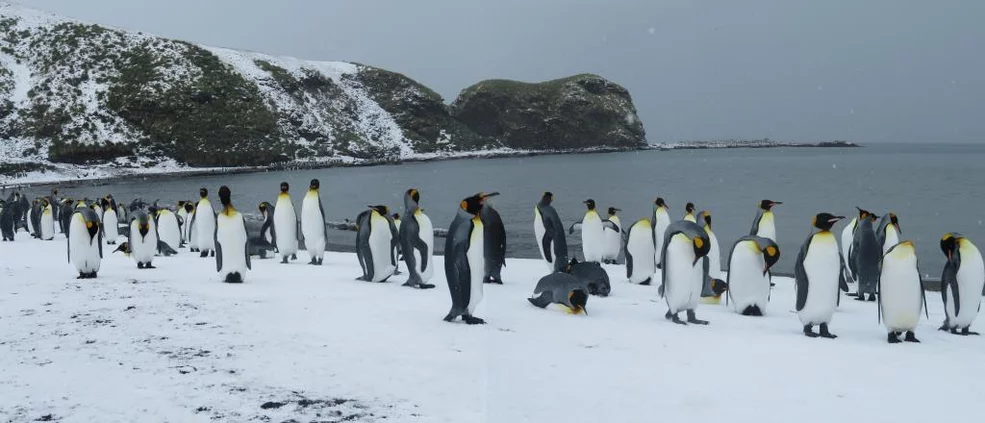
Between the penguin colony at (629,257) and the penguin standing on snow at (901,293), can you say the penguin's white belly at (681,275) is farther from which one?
the penguin standing on snow at (901,293)

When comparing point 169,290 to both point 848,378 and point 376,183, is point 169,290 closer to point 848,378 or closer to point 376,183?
point 848,378

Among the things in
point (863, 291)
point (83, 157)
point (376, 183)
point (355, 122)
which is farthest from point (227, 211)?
point (355, 122)

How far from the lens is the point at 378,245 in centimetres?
988

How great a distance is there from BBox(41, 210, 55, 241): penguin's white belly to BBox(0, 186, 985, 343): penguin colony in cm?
547

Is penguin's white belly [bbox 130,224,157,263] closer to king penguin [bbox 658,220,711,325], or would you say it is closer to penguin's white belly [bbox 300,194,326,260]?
penguin's white belly [bbox 300,194,326,260]

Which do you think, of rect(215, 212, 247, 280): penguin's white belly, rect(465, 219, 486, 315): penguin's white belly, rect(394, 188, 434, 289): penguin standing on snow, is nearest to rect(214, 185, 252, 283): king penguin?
rect(215, 212, 247, 280): penguin's white belly

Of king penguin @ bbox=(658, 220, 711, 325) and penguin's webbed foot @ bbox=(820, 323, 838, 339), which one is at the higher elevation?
king penguin @ bbox=(658, 220, 711, 325)

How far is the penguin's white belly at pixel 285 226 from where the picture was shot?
40.4 ft

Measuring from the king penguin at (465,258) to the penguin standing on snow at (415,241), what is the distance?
2.16 metres

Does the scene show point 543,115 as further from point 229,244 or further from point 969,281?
point 969,281

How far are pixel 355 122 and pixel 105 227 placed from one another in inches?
4079

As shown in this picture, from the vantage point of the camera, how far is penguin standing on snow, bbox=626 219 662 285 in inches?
425

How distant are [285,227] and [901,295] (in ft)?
32.2

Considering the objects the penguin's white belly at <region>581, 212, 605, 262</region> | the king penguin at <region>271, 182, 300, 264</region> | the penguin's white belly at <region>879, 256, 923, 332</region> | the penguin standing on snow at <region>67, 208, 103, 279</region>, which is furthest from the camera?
the penguin's white belly at <region>581, 212, 605, 262</region>
